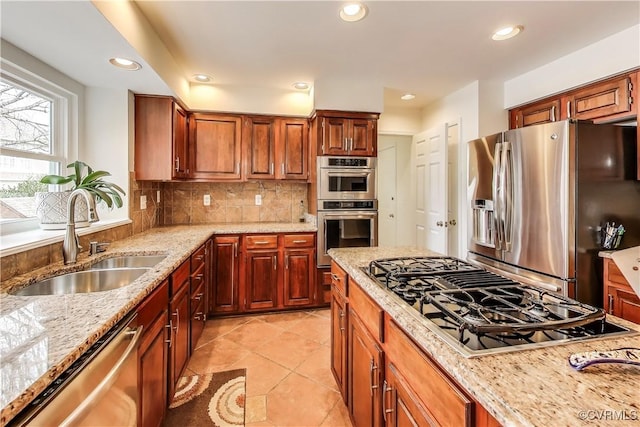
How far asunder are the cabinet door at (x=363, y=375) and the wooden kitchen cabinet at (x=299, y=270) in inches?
66.0

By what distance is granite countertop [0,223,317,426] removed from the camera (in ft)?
2.19

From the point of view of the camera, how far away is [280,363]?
7.56ft

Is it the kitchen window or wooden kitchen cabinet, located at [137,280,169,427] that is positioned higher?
the kitchen window

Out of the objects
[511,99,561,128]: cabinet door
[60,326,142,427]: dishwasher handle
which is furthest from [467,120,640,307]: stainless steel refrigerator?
[60,326,142,427]: dishwasher handle

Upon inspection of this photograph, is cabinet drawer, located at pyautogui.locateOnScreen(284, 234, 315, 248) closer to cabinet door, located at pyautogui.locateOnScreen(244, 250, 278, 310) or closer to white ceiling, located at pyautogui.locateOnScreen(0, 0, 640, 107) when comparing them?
cabinet door, located at pyautogui.locateOnScreen(244, 250, 278, 310)

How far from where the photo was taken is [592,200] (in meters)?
2.10

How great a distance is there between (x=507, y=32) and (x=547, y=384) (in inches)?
101

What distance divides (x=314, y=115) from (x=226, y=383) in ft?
8.58

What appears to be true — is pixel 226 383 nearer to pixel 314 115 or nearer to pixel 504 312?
pixel 504 312

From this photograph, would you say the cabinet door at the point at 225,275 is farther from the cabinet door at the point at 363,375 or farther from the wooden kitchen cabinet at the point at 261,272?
the cabinet door at the point at 363,375

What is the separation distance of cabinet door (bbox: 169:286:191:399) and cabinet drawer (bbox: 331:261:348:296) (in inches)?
37.5

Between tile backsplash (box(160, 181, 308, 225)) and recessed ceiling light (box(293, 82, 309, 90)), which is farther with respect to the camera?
tile backsplash (box(160, 181, 308, 225))

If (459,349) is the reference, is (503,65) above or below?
above

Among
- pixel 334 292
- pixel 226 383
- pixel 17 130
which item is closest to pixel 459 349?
pixel 334 292
